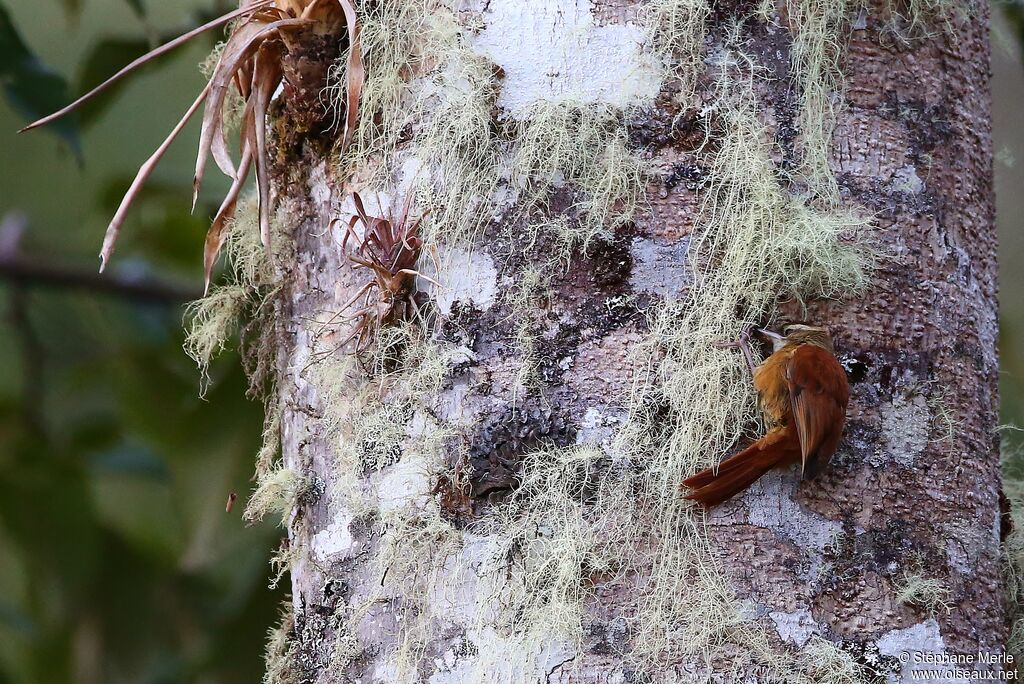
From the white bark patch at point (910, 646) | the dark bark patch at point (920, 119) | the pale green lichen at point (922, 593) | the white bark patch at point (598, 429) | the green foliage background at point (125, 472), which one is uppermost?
the dark bark patch at point (920, 119)

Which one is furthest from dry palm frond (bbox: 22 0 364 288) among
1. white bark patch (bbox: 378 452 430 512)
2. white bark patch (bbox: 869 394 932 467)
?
white bark patch (bbox: 869 394 932 467)

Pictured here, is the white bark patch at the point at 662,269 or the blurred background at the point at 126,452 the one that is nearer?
the white bark patch at the point at 662,269

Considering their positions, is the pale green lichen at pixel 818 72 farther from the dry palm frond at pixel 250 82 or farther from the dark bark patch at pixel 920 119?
the dry palm frond at pixel 250 82

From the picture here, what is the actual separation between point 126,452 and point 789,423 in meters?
2.28

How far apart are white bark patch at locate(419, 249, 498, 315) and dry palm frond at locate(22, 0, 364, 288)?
0.21 meters

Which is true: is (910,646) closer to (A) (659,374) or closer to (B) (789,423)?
(B) (789,423)

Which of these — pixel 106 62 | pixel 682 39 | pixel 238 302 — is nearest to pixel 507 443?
pixel 682 39

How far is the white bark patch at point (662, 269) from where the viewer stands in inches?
43.5

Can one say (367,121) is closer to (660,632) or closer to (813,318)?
(813,318)

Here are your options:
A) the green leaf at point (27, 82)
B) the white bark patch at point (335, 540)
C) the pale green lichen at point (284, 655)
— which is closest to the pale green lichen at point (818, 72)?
the white bark patch at point (335, 540)

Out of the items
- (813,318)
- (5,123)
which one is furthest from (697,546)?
(5,123)

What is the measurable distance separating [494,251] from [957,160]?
552 millimetres

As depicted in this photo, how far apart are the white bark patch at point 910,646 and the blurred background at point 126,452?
1.45 meters

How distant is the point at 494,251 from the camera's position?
1.16 m
